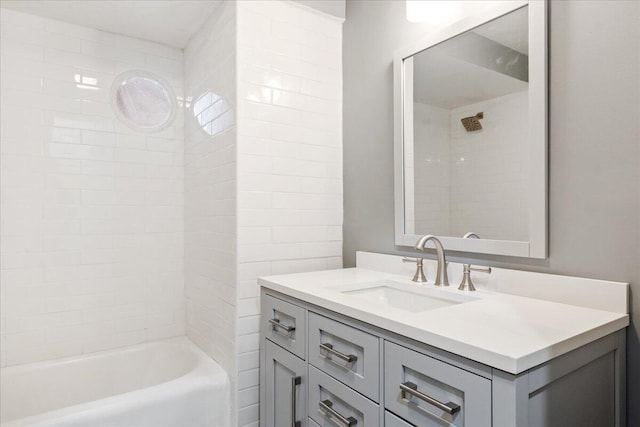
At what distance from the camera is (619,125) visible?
42.9 inches

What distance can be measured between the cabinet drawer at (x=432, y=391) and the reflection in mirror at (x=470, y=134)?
2.10 ft

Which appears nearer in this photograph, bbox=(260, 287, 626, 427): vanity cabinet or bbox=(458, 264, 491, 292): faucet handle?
bbox=(260, 287, 626, 427): vanity cabinet

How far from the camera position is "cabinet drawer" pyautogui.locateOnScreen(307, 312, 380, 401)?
1.09m

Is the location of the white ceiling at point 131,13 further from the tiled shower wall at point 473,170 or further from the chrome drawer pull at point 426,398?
the chrome drawer pull at point 426,398

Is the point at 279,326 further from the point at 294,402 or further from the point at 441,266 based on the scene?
the point at 441,266

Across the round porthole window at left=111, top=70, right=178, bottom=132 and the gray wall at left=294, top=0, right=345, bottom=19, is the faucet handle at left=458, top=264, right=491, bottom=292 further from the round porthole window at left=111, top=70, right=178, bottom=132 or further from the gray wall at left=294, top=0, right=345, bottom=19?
the round porthole window at left=111, top=70, right=178, bottom=132

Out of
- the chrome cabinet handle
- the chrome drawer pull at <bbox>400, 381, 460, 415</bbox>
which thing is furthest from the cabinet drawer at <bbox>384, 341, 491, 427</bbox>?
the chrome cabinet handle

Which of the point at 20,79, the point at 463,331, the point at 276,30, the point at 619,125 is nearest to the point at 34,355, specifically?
the point at 20,79

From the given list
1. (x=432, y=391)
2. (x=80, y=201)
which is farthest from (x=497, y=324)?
(x=80, y=201)

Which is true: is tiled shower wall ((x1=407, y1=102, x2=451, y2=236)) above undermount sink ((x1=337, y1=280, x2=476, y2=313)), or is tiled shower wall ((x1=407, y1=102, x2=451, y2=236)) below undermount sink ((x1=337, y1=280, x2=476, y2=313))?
above

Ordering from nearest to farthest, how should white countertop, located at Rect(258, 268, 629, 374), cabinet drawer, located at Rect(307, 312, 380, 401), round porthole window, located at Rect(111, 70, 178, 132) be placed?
white countertop, located at Rect(258, 268, 629, 374) → cabinet drawer, located at Rect(307, 312, 380, 401) → round porthole window, located at Rect(111, 70, 178, 132)

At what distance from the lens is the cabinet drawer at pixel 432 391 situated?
0.82 m

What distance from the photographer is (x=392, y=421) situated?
1025mm

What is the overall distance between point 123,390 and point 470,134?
2258 mm
